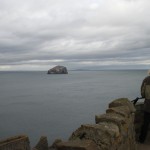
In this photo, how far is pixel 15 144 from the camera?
17.5ft

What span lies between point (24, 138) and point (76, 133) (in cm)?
103

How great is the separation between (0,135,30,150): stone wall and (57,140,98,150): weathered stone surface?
70 centimetres

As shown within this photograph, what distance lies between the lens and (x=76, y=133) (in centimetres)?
588

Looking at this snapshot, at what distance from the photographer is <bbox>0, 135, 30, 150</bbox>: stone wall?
5221 mm

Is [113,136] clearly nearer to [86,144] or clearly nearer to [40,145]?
[86,144]

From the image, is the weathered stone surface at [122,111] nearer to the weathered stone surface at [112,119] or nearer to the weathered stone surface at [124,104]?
the weathered stone surface at [124,104]

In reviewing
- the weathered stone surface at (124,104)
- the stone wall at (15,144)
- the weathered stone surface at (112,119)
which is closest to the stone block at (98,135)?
the weathered stone surface at (112,119)

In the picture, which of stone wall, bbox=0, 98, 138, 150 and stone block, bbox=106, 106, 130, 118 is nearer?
stone wall, bbox=0, 98, 138, 150

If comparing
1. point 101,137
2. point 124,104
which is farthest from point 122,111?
point 101,137

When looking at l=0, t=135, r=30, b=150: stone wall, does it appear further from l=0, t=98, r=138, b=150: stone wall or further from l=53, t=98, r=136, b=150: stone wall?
l=53, t=98, r=136, b=150: stone wall

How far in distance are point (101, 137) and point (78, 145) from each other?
72 cm

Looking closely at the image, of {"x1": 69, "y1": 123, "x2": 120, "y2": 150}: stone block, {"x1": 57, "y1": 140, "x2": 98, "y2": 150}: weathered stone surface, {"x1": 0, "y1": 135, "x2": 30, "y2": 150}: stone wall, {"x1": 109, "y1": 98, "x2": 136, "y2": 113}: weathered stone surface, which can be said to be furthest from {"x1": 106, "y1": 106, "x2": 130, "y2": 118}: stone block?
{"x1": 0, "y1": 135, "x2": 30, "y2": 150}: stone wall

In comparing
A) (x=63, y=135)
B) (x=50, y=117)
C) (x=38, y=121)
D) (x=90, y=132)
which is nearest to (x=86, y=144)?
(x=90, y=132)

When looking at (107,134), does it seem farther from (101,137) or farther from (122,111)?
(122,111)
